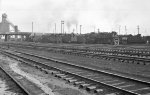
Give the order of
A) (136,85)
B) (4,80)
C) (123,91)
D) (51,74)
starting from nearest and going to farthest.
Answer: (123,91) < (136,85) < (4,80) < (51,74)

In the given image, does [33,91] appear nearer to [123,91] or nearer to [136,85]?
[123,91]

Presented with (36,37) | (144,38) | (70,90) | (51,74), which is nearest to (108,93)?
(70,90)

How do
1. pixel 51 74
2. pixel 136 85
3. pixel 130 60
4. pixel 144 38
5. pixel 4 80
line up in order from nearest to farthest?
pixel 136 85, pixel 4 80, pixel 51 74, pixel 130 60, pixel 144 38

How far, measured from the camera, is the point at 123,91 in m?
7.96

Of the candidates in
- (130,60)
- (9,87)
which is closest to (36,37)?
(130,60)

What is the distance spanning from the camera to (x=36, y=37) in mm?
96938

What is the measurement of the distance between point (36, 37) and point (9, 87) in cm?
8870

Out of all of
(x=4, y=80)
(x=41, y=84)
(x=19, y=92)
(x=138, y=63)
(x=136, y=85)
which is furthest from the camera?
(x=138, y=63)

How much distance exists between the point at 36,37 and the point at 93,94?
90837mm

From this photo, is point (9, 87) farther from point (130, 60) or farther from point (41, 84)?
point (130, 60)

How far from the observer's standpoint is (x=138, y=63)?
16.3m

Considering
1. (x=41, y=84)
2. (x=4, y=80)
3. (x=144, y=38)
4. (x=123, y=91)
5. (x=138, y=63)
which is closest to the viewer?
(x=123, y=91)

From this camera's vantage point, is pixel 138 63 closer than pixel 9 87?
No

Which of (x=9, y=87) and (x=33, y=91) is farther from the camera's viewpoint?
(x=9, y=87)
